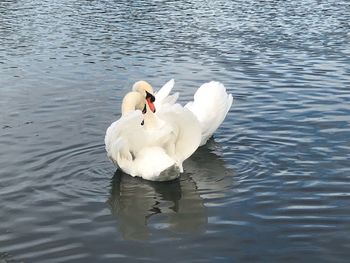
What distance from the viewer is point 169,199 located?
1141cm

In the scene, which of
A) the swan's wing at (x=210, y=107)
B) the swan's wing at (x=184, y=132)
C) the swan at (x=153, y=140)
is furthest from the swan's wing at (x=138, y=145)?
the swan's wing at (x=210, y=107)

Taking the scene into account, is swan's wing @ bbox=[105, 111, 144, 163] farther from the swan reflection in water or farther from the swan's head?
the swan reflection in water

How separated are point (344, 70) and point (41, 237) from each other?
50.5 ft

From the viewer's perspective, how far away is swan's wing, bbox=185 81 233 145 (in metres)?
14.1

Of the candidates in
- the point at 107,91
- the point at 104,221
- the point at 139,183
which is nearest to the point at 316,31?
the point at 107,91

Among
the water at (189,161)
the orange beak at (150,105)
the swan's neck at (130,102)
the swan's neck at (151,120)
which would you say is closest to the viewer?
the water at (189,161)

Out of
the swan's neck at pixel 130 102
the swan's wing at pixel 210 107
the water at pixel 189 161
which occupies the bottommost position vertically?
the water at pixel 189 161

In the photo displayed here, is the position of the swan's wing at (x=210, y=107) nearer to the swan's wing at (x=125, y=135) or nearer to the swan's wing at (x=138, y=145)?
the swan's wing at (x=138, y=145)

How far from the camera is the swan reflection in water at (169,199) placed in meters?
10.2

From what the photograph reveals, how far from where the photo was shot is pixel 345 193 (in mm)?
11109

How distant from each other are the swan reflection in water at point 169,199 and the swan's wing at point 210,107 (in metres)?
0.96

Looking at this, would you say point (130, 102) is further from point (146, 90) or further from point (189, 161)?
point (189, 161)

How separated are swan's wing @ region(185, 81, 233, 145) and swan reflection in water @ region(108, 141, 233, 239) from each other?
959mm

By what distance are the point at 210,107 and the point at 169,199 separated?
139 inches
